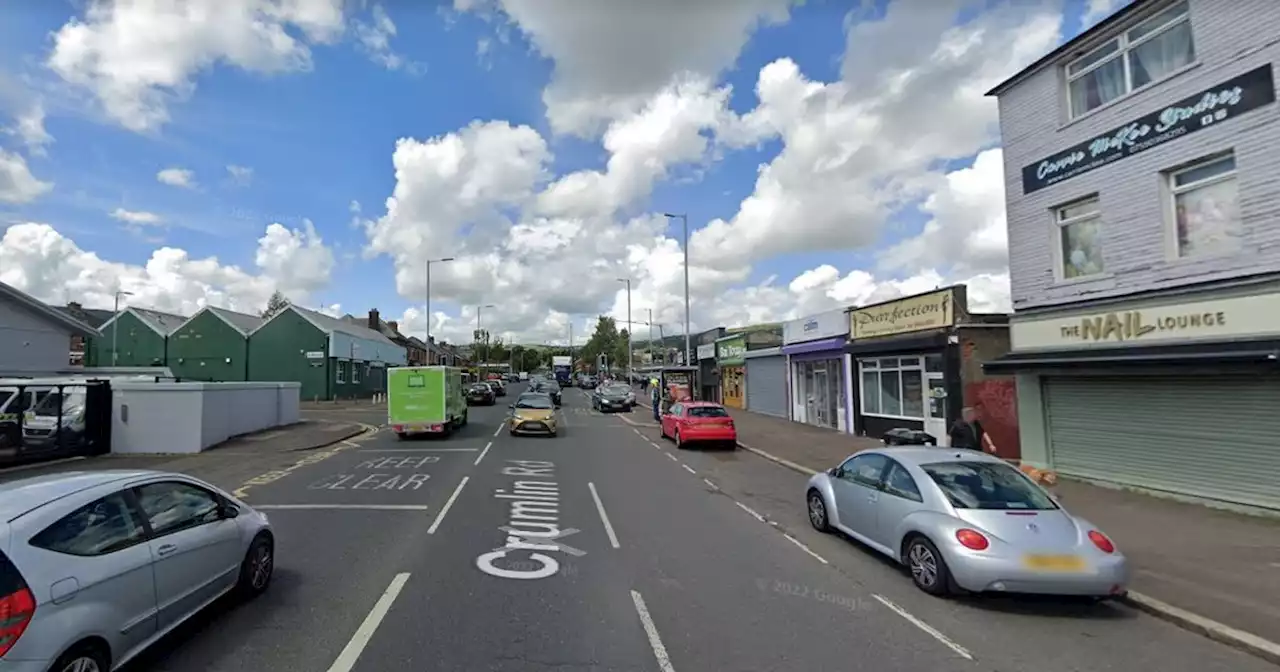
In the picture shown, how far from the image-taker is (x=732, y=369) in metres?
39.5

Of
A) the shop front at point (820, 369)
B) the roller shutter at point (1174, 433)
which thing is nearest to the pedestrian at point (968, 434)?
the roller shutter at point (1174, 433)

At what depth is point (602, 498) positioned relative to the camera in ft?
38.9

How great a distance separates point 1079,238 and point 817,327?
13274 millimetres

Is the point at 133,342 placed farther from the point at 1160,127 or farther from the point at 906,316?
the point at 1160,127

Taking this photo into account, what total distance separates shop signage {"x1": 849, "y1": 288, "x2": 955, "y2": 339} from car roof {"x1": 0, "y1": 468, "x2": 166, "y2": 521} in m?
17.6

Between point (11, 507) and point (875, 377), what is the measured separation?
21.1 m

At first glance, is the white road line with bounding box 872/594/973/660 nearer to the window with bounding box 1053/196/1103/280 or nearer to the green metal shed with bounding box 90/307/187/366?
the window with bounding box 1053/196/1103/280

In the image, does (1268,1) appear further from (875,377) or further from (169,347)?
(169,347)

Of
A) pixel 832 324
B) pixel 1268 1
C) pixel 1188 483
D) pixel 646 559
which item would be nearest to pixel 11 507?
pixel 646 559

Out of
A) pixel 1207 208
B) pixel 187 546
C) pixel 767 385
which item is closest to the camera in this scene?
pixel 187 546

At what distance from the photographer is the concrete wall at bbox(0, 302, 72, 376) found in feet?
84.3

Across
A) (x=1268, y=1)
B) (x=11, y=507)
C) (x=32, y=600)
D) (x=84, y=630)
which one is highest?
(x=1268, y=1)

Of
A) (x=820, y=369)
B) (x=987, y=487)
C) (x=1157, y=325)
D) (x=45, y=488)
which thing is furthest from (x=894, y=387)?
(x=45, y=488)

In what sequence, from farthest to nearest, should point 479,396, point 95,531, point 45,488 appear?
point 479,396 < point 45,488 < point 95,531
